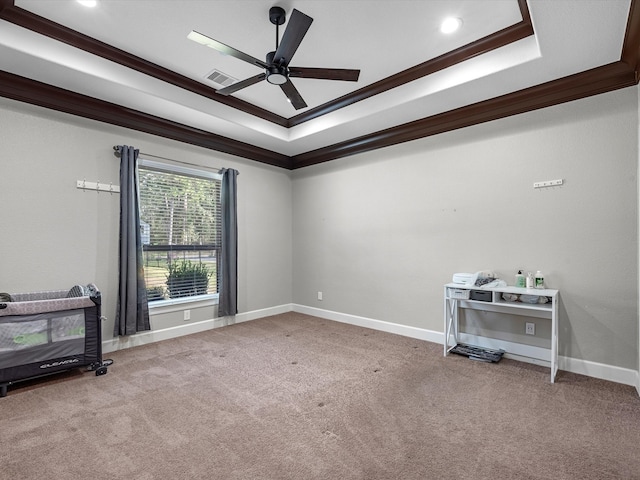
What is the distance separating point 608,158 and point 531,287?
1.32 m

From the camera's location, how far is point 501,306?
3.34 meters

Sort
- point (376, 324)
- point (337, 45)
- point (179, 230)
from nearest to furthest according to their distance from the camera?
1. point (337, 45)
2. point (179, 230)
3. point (376, 324)

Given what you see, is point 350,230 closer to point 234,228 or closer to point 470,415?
point 234,228

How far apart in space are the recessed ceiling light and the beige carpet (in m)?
3.01

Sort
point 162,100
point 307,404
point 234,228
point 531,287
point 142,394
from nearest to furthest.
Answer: point 307,404, point 142,394, point 531,287, point 162,100, point 234,228

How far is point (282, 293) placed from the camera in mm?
5535

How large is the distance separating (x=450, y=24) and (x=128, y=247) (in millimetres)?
3887

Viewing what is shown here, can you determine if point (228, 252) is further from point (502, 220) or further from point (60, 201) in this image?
point (502, 220)

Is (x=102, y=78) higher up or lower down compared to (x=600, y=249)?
higher up

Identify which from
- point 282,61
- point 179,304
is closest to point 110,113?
point 282,61

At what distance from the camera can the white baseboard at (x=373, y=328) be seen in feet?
9.19

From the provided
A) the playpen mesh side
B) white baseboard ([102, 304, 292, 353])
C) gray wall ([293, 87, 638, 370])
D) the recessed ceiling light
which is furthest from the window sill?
the recessed ceiling light

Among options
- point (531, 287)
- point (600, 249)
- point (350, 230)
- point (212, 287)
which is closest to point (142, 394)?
point (212, 287)

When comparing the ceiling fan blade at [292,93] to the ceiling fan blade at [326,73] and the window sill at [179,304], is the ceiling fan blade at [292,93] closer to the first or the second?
the ceiling fan blade at [326,73]
